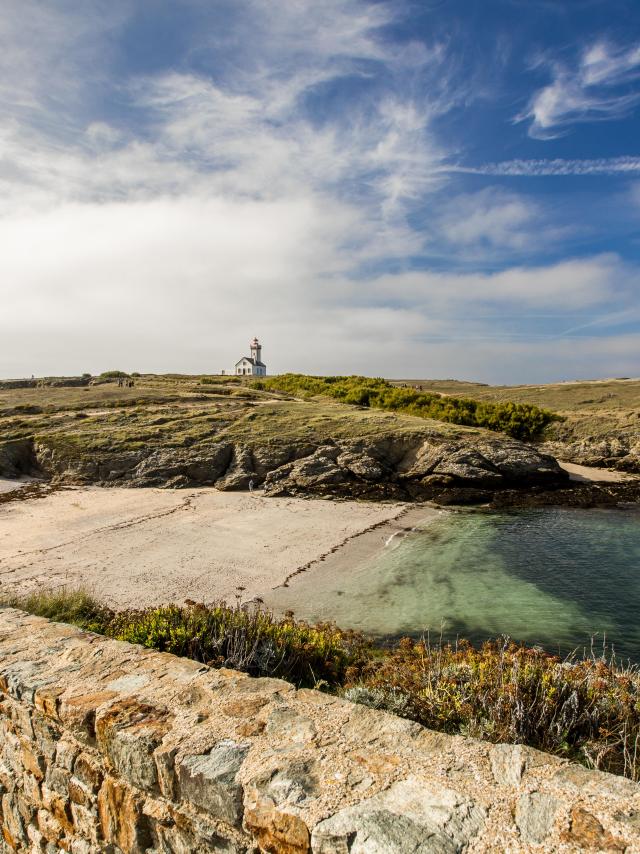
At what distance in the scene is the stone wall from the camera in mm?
2178

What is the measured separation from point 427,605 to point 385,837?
9739 mm

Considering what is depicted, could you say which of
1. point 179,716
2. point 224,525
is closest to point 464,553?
point 224,525

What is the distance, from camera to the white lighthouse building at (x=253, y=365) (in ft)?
279

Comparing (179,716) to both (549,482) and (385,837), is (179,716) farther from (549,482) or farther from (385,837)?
(549,482)

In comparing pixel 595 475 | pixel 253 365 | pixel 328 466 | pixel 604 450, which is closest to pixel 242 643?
pixel 328 466

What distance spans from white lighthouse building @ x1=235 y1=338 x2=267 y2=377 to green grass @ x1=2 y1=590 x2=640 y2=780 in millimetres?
76412

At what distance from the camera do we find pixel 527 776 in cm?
243

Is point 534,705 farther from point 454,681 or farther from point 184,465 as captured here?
point 184,465

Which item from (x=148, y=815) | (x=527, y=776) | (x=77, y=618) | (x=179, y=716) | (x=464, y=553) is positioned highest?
(x=527, y=776)

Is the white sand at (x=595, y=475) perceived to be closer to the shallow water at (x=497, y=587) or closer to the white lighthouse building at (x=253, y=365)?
the shallow water at (x=497, y=587)

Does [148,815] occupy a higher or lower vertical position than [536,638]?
higher

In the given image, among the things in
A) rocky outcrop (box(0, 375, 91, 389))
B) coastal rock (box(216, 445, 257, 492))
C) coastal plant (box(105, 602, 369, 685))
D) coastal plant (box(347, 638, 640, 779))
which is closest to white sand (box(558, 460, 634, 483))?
coastal rock (box(216, 445, 257, 492))

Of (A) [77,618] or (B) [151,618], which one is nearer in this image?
(B) [151,618]

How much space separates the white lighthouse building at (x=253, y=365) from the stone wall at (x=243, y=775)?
79281 mm
